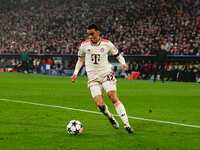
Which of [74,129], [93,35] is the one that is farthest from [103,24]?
[74,129]

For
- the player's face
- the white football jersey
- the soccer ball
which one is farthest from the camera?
the white football jersey

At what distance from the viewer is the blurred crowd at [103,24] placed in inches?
1528

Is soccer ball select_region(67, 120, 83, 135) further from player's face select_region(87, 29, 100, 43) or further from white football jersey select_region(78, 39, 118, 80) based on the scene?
player's face select_region(87, 29, 100, 43)

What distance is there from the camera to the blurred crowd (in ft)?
127

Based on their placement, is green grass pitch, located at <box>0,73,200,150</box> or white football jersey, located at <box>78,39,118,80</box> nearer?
green grass pitch, located at <box>0,73,200,150</box>

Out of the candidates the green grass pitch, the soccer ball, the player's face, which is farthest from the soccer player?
the soccer ball

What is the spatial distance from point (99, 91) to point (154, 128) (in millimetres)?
1494

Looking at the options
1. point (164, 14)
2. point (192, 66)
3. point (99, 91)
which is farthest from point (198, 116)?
point (164, 14)

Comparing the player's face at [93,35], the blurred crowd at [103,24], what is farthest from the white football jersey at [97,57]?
the blurred crowd at [103,24]

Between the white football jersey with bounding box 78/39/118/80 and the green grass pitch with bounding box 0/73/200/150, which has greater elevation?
the white football jersey with bounding box 78/39/118/80

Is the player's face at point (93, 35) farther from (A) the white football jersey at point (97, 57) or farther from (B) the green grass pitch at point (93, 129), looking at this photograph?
(B) the green grass pitch at point (93, 129)

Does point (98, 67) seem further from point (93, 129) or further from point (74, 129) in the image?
point (74, 129)

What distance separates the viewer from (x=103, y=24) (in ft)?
163

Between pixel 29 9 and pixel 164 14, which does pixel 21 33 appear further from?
pixel 164 14
